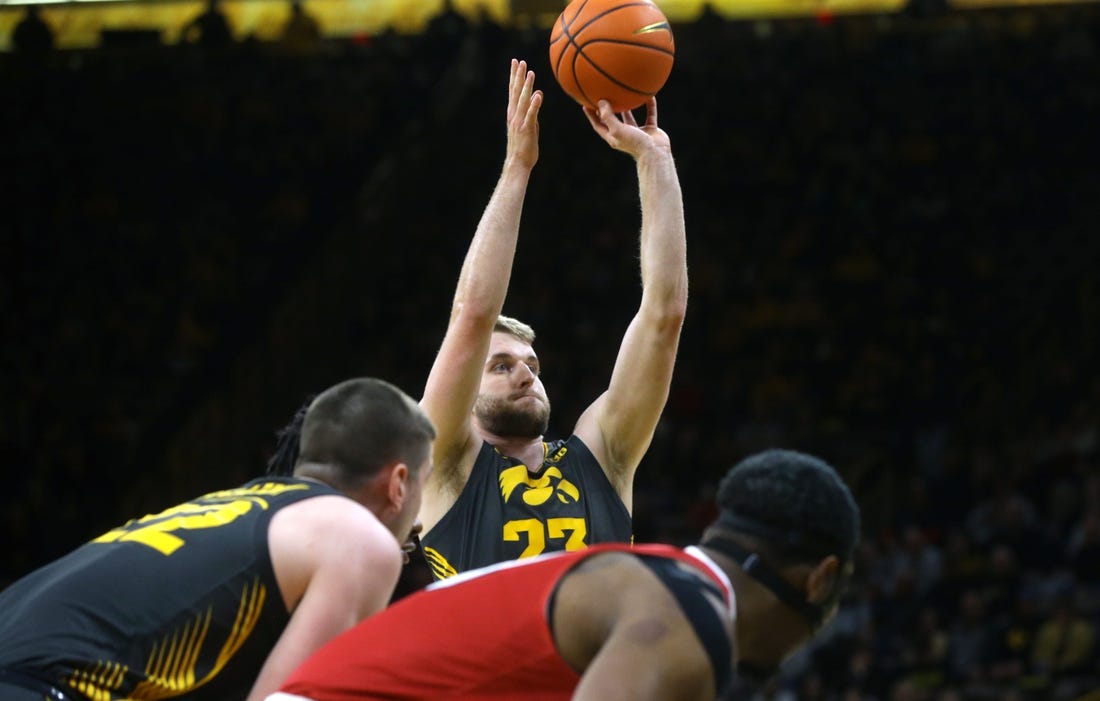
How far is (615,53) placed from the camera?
4.98 m

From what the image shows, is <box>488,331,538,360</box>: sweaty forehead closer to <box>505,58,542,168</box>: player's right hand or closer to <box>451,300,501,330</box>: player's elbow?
<box>451,300,501,330</box>: player's elbow

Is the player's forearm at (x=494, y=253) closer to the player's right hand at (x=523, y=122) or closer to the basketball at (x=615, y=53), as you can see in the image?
the player's right hand at (x=523, y=122)

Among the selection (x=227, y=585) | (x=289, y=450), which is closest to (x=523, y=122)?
(x=289, y=450)

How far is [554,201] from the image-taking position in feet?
53.6

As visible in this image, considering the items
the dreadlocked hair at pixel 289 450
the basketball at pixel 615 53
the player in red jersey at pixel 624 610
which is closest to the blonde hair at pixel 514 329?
the basketball at pixel 615 53

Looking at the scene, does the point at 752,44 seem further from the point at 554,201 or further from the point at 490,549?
the point at 490,549

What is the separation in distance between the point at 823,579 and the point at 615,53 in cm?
274

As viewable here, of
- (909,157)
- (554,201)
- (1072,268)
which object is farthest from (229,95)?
(1072,268)

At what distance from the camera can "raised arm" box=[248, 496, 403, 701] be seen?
295cm

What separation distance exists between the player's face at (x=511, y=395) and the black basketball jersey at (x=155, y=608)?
1.78 metres

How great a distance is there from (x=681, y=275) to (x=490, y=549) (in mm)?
1091

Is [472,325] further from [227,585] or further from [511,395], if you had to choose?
[227,585]

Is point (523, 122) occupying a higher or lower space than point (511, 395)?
higher

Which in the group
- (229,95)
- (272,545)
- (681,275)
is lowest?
(272,545)
